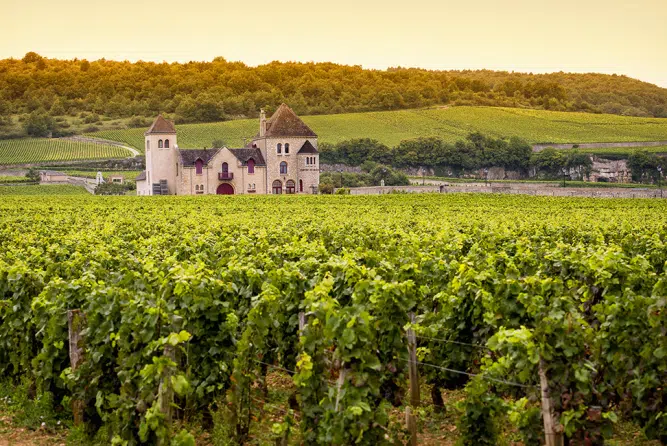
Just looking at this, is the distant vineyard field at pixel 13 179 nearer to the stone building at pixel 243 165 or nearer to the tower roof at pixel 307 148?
the stone building at pixel 243 165

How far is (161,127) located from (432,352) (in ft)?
279

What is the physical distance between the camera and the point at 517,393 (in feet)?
36.2

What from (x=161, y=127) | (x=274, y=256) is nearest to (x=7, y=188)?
(x=161, y=127)

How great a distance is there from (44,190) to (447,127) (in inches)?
3133

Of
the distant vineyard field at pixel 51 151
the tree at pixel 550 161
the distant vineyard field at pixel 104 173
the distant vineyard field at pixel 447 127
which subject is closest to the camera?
the distant vineyard field at pixel 104 173

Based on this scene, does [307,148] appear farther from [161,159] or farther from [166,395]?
[166,395]

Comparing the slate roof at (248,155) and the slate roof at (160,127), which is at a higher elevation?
the slate roof at (160,127)

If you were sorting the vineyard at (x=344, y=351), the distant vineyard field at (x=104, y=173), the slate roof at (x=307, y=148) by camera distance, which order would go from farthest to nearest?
the distant vineyard field at (x=104, y=173)
the slate roof at (x=307, y=148)
the vineyard at (x=344, y=351)

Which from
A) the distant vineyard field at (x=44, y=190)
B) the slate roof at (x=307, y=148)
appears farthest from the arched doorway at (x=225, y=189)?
the distant vineyard field at (x=44, y=190)

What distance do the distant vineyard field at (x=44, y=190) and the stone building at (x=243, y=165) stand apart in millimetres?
9499

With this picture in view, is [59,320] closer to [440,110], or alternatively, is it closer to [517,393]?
[517,393]

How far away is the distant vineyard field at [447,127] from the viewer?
14375 cm

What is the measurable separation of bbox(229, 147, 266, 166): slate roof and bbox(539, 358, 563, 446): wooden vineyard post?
8362 centimetres

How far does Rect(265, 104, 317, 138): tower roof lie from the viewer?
92625mm
